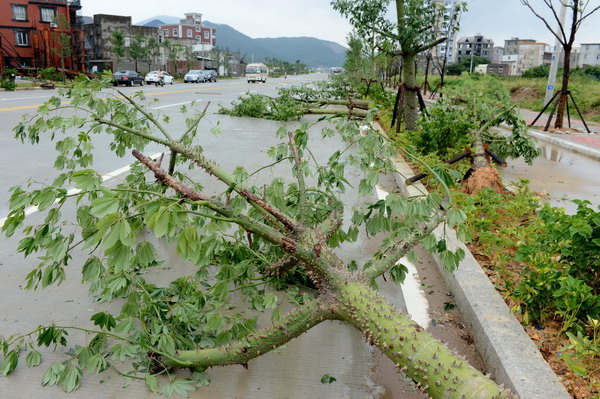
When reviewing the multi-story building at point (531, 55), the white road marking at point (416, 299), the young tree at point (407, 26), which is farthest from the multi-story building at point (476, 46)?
the white road marking at point (416, 299)

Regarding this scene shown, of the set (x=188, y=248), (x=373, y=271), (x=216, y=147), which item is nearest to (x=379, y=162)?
(x=373, y=271)

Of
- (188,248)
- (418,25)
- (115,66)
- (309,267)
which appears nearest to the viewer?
(188,248)

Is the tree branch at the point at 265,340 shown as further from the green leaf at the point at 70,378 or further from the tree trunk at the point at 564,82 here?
the tree trunk at the point at 564,82

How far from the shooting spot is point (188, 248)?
6.54ft

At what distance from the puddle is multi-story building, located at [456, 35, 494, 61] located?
521 ft

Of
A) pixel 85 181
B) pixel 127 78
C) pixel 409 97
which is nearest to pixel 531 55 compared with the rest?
pixel 127 78

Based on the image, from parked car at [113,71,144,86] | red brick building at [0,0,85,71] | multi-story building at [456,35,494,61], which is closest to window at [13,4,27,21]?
red brick building at [0,0,85,71]

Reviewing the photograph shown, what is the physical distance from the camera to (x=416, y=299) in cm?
368

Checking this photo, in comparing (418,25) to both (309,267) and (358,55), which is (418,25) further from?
(358,55)

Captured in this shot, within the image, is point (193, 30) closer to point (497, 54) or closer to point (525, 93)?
point (525, 93)

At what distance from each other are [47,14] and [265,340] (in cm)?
5374

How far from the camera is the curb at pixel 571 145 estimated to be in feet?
34.7

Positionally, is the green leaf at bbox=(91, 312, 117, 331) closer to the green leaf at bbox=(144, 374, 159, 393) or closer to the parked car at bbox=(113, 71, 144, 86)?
the green leaf at bbox=(144, 374, 159, 393)

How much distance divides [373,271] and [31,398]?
6.17 feet
